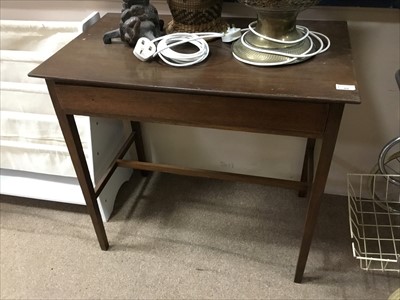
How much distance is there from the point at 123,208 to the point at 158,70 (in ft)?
2.63

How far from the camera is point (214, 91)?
84 cm

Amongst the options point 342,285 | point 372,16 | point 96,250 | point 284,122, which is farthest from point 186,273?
point 372,16

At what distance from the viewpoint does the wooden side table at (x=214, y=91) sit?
2.76 ft

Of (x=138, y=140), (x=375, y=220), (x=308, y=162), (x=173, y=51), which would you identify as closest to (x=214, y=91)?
(x=173, y=51)

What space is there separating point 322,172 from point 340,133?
518 mm

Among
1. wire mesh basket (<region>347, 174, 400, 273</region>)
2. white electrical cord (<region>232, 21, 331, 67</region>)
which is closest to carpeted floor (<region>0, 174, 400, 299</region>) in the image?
wire mesh basket (<region>347, 174, 400, 273</region>)

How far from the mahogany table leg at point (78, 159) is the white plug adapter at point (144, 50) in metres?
0.23

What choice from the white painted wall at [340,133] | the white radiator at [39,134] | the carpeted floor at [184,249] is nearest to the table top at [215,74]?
the white painted wall at [340,133]

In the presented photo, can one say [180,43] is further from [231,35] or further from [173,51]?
[231,35]

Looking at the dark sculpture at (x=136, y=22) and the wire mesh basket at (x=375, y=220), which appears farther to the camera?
the wire mesh basket at (x=375, y=220)

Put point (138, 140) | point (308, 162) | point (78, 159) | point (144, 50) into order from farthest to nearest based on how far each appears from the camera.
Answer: point (138, 140), point (308, 162), point (78, 159), point (144, 50)

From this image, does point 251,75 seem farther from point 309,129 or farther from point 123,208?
point 123,208

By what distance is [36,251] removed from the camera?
1.41 metres

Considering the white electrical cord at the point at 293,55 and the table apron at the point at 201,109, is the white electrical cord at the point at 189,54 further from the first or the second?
the table apron at the point at 201,109
